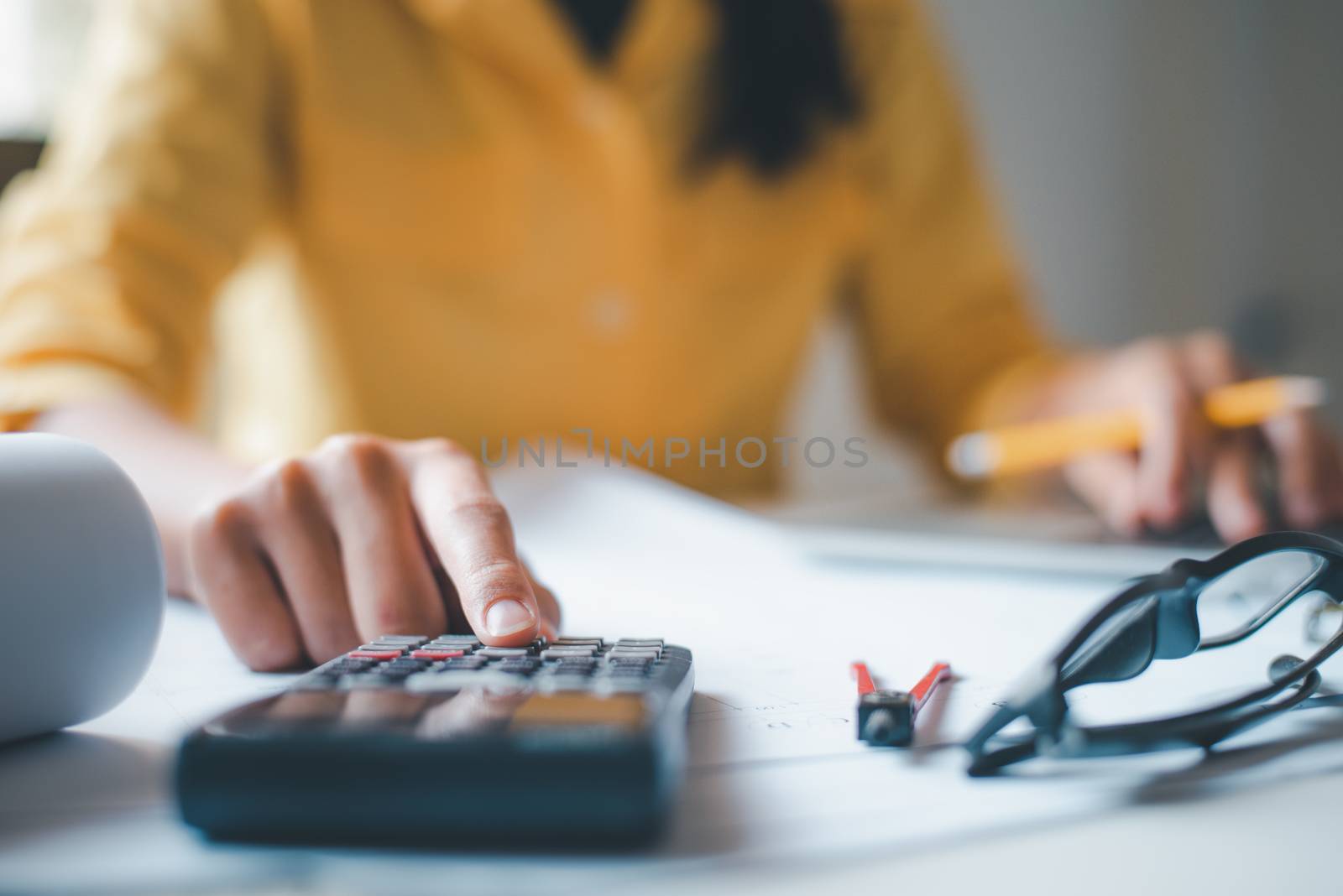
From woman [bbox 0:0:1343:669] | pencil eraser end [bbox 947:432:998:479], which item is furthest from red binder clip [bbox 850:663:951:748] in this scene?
pencil eraser end [bbox 947:432:998:479]

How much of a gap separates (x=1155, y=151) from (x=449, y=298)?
127 centimetres

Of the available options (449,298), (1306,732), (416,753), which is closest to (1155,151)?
(449,298)

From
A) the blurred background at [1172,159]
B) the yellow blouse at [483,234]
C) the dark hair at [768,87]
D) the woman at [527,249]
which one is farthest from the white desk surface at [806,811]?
the blurred background at [1172,159]

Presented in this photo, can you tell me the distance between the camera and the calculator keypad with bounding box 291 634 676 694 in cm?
18

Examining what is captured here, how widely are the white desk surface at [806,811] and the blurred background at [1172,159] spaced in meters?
1.31

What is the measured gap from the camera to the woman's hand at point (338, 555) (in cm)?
26

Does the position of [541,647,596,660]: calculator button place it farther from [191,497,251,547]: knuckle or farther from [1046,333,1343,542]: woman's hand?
[1046,333,1343,542]: woman's hand

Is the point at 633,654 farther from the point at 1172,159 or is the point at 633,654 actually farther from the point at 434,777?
the point at 1172,159

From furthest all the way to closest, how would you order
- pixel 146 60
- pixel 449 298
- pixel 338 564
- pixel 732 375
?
pixel 732 375 < pixel 449 298 < pixel 146 60 < pixel 338 564

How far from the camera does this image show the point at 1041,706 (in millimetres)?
174

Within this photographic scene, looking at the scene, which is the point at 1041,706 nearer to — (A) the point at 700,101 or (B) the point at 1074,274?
(A) the point at 700,101

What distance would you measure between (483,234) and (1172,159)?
4.16 feet

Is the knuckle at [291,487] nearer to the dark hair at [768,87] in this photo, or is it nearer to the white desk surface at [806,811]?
the white desk surface at [806,811]

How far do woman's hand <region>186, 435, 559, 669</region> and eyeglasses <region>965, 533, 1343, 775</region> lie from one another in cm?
12
